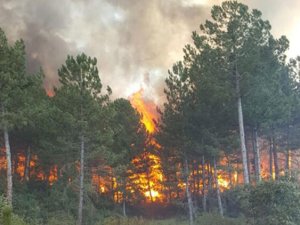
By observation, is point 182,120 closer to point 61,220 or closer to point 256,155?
point 256,155

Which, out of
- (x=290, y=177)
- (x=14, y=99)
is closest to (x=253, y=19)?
(x=290, y=177)

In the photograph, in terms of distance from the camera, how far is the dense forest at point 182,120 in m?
27.4

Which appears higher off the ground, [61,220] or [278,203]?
[278,203]

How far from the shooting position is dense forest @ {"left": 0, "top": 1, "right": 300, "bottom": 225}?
27.4 meters

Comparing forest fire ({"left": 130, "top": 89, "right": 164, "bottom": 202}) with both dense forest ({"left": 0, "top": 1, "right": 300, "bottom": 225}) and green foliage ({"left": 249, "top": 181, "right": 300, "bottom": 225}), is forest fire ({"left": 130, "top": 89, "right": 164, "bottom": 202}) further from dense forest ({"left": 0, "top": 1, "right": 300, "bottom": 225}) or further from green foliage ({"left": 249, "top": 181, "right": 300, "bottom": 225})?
green foliage ({"left": 249, "top": 181, "right": 300, "bottom": 225})

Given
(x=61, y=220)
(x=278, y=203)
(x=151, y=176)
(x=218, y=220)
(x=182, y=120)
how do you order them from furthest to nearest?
(x=151, y=176) < (x=182, y=120) < (x=218, y=220) < (x=61, y=220) < (x=278, y=203)

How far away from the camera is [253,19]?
1282 inches

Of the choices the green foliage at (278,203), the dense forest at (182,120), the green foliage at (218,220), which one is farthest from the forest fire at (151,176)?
the green foliage at (278,203)

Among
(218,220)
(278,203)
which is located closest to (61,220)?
(218,220)

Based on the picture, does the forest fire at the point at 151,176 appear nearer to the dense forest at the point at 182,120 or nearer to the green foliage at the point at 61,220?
the dense forest at the point at 182,120

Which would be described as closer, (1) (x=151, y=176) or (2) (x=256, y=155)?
(2) (x=256, y=155)

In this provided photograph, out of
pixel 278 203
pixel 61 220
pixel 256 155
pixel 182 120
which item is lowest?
pixel 61 220

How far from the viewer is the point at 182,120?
42750 mm

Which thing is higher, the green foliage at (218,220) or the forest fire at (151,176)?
the forest fire at (151,176)
